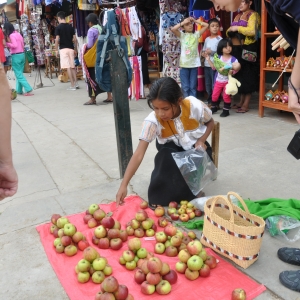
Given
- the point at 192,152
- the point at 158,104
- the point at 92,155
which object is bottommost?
the point at 92,155

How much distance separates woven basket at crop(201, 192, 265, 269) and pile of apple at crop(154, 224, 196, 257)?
0.14 m

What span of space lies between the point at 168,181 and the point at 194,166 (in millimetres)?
→ 280

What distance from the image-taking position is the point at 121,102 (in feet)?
12.7

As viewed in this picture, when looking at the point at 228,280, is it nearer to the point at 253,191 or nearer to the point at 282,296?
the point at 282,296

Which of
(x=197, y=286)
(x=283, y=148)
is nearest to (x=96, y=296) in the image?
(x=197, y=286)

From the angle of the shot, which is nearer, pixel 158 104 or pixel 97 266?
pixel 97 266

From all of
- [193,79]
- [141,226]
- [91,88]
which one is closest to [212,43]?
[193,79]

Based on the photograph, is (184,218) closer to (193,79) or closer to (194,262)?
(194,262)

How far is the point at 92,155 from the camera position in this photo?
5.03 metres

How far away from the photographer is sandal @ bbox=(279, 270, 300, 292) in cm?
222

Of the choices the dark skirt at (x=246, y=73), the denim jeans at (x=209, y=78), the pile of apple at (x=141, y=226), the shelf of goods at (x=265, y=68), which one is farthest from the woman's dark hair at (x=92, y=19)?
the pile of apple at (x=141, y=226)

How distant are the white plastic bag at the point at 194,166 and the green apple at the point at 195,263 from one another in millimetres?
1040

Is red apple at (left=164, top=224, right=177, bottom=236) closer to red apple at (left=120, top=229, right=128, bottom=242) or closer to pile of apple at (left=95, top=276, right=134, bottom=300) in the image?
red apple at (left=120, top=229, right=128, bottom=242)

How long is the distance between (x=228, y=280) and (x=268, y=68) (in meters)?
4.26
